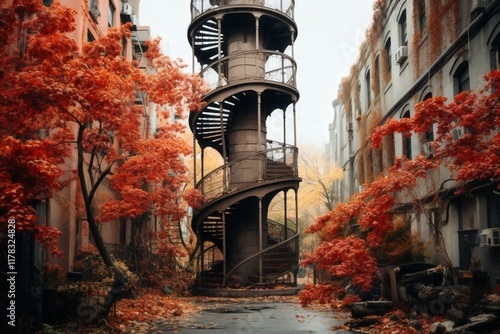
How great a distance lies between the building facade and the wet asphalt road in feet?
12.7

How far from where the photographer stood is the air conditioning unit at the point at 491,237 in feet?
41.6

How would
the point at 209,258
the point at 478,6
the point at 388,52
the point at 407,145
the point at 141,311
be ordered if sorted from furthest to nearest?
the point at 209,258 → the point at 388,52 → the point at 407,145 → the point at 141,311 → the point at 478,6

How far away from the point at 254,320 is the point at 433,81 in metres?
9.92

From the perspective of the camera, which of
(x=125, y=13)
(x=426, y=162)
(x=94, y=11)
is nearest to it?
(x=426, y=162)

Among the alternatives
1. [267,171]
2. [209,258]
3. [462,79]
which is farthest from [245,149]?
[462,79]

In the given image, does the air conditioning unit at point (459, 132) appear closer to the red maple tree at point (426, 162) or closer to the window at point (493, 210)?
the red maple tree at point (426, 162)

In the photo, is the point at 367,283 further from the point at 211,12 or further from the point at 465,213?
the point at 211,12

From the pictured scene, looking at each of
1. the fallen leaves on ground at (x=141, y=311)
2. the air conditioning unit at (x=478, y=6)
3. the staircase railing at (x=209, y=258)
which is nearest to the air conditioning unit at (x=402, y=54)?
the air conditioning unit at (x=478, y=6)

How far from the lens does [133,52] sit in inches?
1320

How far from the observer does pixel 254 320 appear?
1428cm

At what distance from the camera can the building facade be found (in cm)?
1372

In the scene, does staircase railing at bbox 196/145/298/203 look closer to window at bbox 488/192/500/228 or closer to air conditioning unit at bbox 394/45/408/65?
air conditioning unit at bbox 394/45/408/65

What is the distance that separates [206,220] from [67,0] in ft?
36.2

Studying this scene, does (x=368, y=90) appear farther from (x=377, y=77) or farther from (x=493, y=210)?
(x=493, y=210)
